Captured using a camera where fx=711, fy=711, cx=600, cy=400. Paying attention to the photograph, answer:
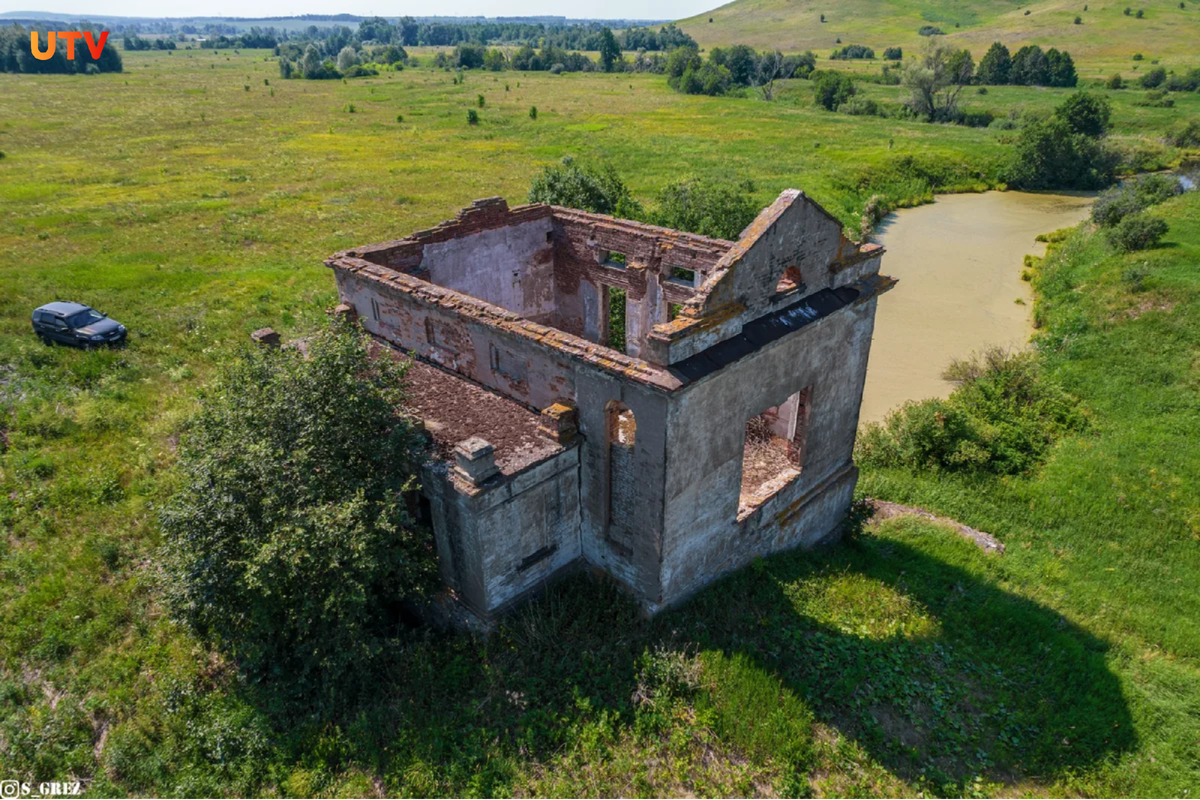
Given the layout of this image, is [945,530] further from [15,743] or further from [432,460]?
[15,743]

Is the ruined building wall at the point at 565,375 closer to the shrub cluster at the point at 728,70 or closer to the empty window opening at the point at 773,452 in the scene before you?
the empty window opening at the point at 773,452

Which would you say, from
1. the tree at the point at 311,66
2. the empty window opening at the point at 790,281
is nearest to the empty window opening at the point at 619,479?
the empty window opening at the point at 790,281

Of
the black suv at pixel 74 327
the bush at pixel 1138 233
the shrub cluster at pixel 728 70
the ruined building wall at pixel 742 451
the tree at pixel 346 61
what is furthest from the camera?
the tree at pixel 346 61

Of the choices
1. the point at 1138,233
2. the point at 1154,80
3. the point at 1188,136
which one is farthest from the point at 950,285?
the point at 1154,80

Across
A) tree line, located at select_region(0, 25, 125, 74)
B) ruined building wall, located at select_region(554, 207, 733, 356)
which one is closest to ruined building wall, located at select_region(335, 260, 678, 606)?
ruined building wall, located at select_region(554, 207, 733, 356)

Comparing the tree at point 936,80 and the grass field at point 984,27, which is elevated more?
the grass field at point 984,27

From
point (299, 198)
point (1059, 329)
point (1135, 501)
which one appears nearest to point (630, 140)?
point (299, 198)
